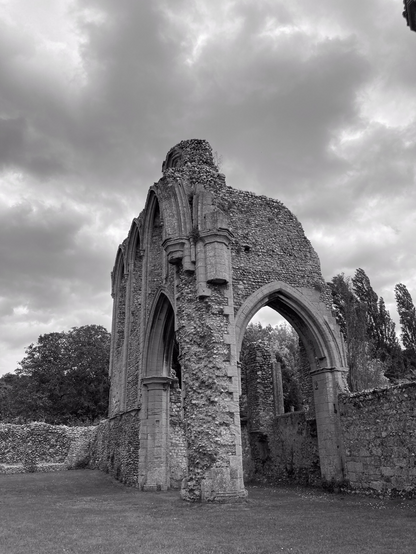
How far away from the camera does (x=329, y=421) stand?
12164 mm

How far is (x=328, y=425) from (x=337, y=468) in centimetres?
106

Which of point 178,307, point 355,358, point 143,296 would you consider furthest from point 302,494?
point 355,358

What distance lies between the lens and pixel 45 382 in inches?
1416

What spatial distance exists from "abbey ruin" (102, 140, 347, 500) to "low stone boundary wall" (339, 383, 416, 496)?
65 centimetres

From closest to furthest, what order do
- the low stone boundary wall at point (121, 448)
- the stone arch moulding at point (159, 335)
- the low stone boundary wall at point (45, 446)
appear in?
1. the low stone boundary wall at point (121, 448)
2. the stone arch moulding at point (159, 335)
3. the low stone boundary wall at point (45, 446)

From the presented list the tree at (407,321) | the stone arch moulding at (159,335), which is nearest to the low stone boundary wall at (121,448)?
the stone arch moulding at (159,335)

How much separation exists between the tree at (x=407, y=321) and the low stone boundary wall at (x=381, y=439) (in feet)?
75.7

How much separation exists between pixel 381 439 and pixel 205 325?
15.3ft

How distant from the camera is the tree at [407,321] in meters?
32.8

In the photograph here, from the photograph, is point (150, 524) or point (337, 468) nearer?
point (150, 524)

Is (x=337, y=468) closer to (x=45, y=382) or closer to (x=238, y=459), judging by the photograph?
(x=238, y=459)

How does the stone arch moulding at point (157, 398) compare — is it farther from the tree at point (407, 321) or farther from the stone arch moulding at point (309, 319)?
the tree at point (407, 321)

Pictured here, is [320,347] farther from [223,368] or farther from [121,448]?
[121,448]

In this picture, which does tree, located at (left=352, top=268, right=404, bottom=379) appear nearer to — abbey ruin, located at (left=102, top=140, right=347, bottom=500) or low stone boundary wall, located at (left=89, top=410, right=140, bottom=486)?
abbey ruin, located at (left=102, top=140, right=347, bottom=500)
